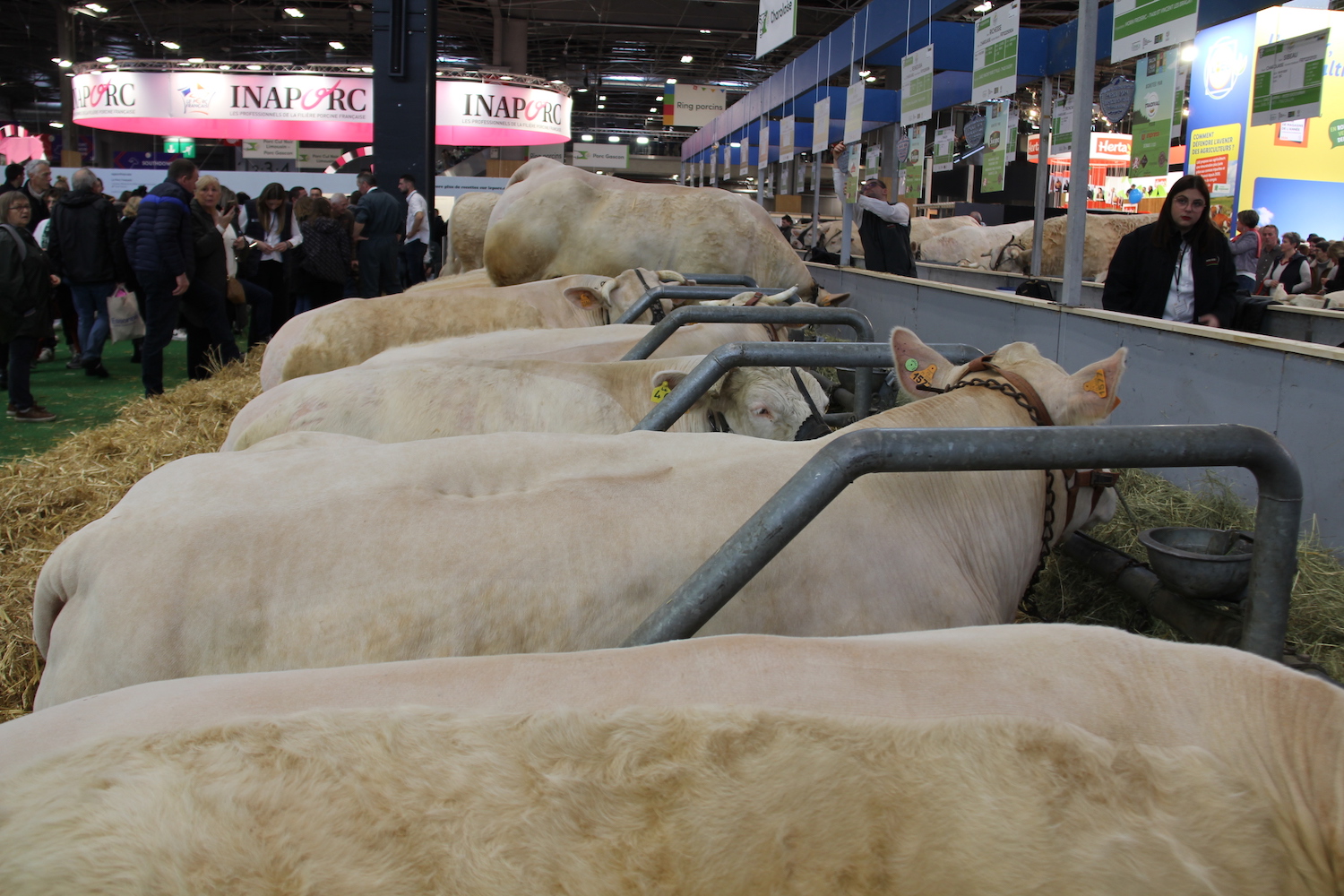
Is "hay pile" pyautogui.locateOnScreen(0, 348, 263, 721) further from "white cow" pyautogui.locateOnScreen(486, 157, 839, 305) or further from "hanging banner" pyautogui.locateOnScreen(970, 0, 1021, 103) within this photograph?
"hanging banner" pyautogui.locateOnScreen(970, 0, 1021, 103)

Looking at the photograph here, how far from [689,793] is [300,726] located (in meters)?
0.42

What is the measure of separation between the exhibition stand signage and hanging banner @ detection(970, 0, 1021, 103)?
17.1 meters

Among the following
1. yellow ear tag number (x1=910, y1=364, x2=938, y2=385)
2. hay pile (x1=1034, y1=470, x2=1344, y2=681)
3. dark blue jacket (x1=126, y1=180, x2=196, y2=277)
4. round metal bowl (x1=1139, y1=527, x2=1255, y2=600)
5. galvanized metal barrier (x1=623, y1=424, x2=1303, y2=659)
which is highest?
dark blue jacket (x1=126, y1=180, x2=196, y2=277)

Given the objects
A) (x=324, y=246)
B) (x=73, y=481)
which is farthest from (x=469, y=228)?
(x=73, y=481)

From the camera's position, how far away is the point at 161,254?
23.5 feet

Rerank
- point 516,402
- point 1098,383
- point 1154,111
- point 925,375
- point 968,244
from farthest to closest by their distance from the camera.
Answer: point 968,244
point 1154,111
point 516,402
point 925,375
point 1098,383

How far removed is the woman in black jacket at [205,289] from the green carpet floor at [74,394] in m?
0.67

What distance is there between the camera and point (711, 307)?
371cm

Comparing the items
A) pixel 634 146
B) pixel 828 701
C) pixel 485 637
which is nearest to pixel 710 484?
pixel 485 637

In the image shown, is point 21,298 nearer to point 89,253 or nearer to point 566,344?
point 89,253

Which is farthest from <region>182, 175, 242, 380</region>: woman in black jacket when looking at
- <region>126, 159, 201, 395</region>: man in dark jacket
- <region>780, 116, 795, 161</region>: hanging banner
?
<region>780, 116, 795, 161</region>: hanging banner

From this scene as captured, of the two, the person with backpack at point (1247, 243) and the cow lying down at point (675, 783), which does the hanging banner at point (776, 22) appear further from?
the cow lying down at point (675, 783)

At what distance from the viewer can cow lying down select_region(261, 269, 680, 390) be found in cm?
493

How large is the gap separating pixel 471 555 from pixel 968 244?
14.5 meters
